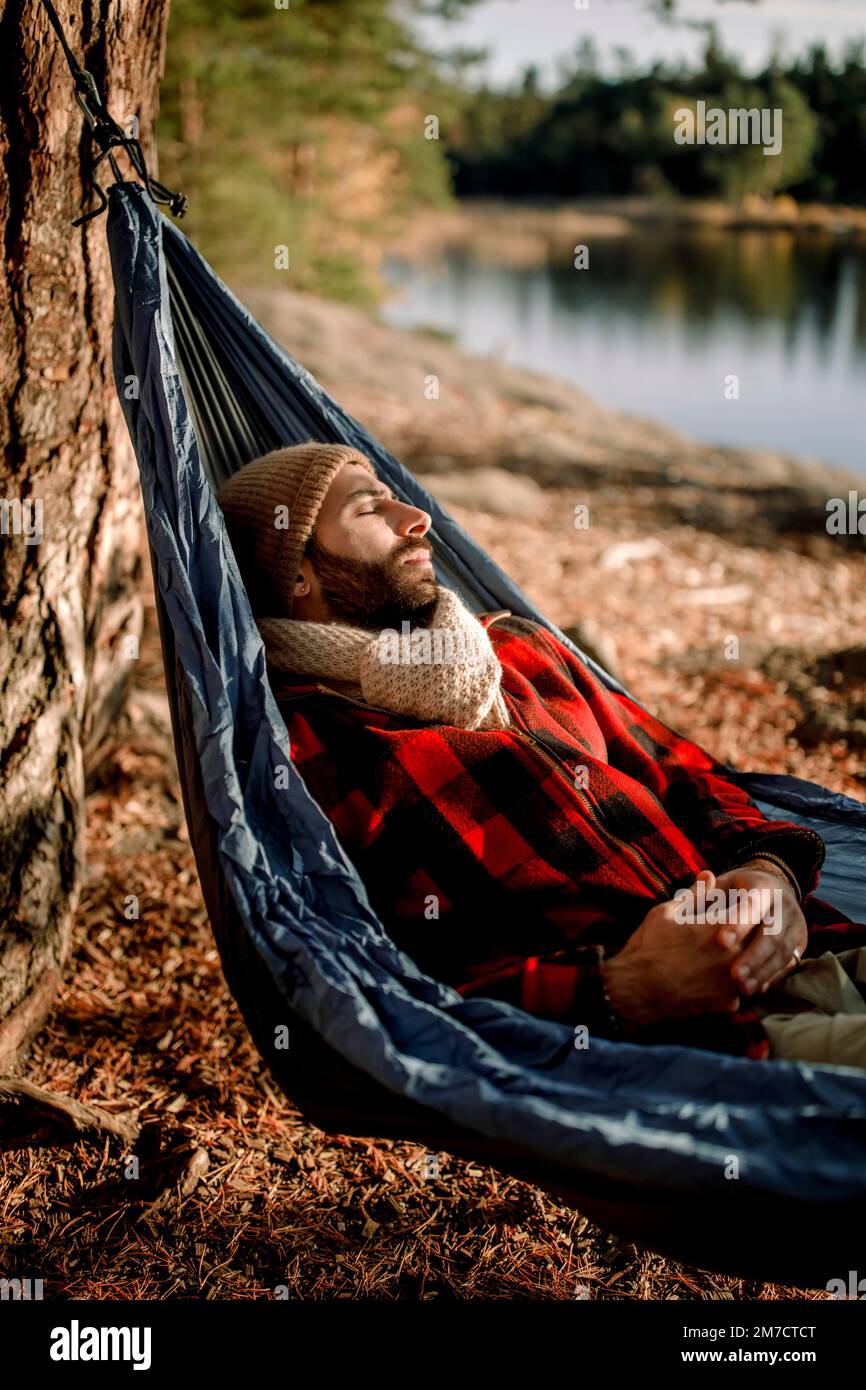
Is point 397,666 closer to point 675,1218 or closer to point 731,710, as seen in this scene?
point 675,1218

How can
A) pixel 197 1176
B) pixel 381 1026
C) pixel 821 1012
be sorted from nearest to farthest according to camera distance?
1. pixel 381 1026
2. pixel 821 1012
3. pixel 197 1176

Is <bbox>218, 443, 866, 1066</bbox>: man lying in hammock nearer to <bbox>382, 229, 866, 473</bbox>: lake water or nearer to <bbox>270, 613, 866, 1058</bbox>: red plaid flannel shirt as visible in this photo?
<bbox>270, 613, 866, 1058</bbox>: red plaid flannel shirt

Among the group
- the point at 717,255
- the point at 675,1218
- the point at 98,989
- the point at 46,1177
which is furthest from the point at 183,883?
the point at 717,255

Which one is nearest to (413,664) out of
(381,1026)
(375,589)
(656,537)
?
(375,589)

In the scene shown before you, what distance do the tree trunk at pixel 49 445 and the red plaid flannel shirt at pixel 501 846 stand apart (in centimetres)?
55

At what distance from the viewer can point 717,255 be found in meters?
28.6

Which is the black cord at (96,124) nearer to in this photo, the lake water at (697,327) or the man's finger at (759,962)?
the man's finger at (759,962)

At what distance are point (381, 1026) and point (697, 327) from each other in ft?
61.1

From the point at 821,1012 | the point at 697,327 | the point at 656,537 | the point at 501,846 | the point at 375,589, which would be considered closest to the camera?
the point at 821,1012

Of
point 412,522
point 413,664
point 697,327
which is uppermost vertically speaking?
point 697,327

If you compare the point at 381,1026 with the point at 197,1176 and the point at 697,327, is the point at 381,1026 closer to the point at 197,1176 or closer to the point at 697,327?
the point at 197,1176

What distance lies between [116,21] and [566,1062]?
6.26 ft

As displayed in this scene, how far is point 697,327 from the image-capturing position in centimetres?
1822

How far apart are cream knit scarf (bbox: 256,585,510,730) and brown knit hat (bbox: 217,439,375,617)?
13 centimetres
